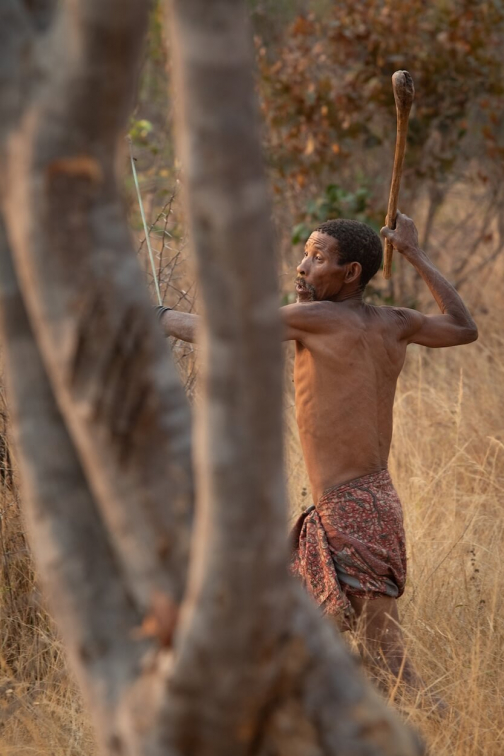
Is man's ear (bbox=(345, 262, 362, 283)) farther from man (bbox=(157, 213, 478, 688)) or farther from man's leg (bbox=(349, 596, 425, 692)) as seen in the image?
man's leg (bbox=(349, 596, 425, 692))

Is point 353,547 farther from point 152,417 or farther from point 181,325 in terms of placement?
point 152,417

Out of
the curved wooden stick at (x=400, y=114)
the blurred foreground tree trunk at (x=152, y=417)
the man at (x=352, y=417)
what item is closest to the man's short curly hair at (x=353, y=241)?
the man at (x=352, y=417)

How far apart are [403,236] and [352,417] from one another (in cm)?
62

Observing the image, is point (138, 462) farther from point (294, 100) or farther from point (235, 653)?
point (294, 100)

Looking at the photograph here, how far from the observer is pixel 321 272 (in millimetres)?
2947

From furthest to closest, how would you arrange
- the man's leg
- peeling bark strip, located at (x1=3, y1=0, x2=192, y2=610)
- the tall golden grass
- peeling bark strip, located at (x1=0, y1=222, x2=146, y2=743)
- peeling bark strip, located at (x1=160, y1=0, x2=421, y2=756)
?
1. the man's leg
2. the tall golden grass
3. peeling bark strip, located at (x1=0, y1=222, x2=146, y2=743)
4. peeling bark strip, located at (x1=3, y1=0, x2=192, y2=610)
5. peeling bark strip, located at (x1=160, y1=0, x2=421, y2=756)

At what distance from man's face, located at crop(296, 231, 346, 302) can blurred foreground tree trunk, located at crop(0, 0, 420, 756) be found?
1.54 meters

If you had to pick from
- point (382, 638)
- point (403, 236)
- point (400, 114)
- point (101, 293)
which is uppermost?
point (400, 114)

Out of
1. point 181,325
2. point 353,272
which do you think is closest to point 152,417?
point 181,325

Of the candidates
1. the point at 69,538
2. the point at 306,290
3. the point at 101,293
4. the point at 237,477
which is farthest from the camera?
the point at 306,290

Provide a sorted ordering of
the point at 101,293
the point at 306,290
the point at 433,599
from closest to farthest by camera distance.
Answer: the point at 101,293 → the point at 306,290 → the point at 433,599

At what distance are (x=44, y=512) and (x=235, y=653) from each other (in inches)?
15.8

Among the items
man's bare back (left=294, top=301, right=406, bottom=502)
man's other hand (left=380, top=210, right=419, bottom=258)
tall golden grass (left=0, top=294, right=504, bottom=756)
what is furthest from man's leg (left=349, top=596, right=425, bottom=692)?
man's other hand (left=380, top=210, right=419, bottom=258)

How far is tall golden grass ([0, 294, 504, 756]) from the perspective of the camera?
258 centimetres
